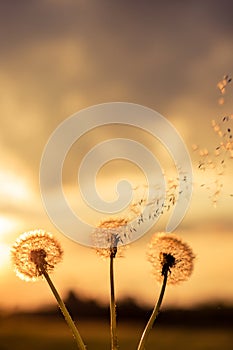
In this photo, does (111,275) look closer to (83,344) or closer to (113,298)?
(113,298)

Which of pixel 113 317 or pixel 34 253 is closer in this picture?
pixel 113 317

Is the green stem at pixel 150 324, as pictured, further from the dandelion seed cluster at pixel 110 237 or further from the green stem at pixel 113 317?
the dandelion seed cluster at pixel 110 237

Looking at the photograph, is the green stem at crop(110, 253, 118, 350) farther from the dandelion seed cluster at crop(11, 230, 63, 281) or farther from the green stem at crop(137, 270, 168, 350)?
the dandelion seed cluster at crop(11, 230, 63, 281)

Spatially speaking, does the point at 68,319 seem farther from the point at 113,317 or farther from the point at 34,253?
the point at 34,253

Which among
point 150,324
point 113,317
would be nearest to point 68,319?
point 113,317

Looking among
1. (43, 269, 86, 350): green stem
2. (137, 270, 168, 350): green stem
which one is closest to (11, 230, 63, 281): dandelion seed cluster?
(43, 269, 86, 350): green stem

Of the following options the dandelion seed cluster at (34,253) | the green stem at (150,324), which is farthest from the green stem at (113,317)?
the dandelion seed cluster at (34,253)
